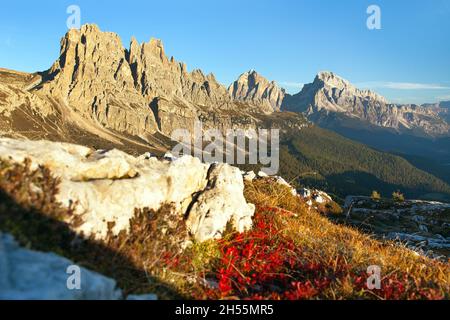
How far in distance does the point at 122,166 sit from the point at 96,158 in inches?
26.9

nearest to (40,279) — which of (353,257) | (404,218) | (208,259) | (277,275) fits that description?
(208,259)

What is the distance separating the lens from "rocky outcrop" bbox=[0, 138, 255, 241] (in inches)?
289

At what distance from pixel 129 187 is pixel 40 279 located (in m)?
3.46

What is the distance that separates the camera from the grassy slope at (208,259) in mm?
6324

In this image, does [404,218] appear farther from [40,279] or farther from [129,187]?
[40,279]

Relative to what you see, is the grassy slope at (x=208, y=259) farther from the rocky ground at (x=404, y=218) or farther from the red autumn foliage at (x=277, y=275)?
the rocky ground at (x=404, y=218)

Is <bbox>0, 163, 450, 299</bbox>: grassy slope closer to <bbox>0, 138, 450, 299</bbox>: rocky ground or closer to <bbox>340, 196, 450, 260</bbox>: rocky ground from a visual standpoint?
<bbox>0, 138, 450, 299</bbox>: rocky ground

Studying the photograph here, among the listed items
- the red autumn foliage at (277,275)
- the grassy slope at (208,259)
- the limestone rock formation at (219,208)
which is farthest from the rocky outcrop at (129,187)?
the red autumn foliage at (277,275)

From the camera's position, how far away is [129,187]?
8.45 m

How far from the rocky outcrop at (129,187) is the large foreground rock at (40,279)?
1.35m

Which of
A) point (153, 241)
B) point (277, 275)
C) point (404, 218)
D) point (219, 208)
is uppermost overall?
point (219, 208)

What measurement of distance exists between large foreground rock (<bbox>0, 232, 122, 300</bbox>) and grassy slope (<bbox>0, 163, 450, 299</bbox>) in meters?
0.32
